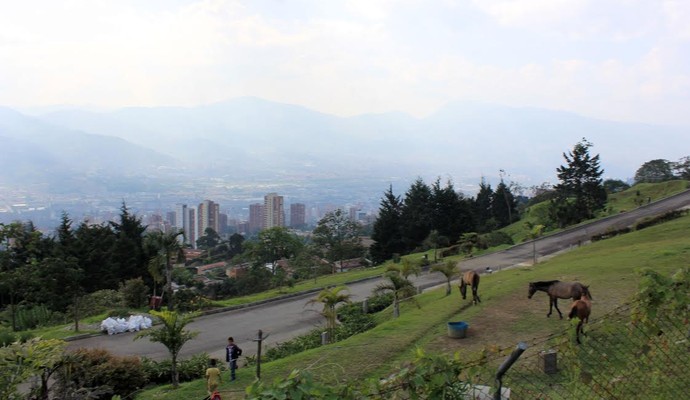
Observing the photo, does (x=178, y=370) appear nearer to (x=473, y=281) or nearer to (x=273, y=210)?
(x=473, y=281)

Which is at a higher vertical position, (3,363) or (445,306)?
(3,363)

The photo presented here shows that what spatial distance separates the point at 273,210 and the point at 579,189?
77.5 meters

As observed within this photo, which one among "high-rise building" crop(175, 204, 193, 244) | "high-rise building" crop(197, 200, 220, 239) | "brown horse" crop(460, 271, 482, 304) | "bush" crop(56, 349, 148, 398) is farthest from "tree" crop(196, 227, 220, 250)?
"bush" crop(56, 349, 148, 398)

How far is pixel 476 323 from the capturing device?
473 inches

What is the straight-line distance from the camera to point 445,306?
1457 cm

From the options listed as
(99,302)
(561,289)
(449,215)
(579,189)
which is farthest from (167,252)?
(579,189)

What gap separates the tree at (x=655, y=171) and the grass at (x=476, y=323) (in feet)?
170

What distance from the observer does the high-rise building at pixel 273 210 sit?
108144 millimetres

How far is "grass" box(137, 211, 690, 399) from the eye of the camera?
34.0 ft

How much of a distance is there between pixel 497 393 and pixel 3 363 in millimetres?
5300

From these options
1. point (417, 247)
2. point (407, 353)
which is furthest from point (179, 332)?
point (417, 247)

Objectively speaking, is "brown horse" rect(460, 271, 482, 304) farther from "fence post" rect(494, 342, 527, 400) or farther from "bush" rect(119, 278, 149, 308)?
"bush" rect(119, 278, 149, 308)

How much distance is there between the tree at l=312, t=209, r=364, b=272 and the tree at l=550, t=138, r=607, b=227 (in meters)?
16.2

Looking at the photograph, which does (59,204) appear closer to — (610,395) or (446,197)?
(446,197)
